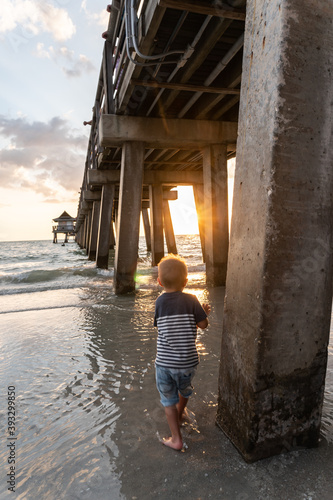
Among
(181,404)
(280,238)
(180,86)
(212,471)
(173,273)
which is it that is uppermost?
(180,86)

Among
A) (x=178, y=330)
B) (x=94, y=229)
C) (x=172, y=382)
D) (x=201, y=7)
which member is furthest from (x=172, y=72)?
(x=94, y=229)

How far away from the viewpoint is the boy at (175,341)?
1997mm

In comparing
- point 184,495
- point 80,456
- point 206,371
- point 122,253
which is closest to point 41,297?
point 122,253

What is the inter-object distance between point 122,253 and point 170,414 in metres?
6.07

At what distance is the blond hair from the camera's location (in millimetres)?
2096

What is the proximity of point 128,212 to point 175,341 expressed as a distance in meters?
5.93

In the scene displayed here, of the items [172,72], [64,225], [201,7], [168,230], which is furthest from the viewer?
[64,225]

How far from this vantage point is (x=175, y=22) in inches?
188

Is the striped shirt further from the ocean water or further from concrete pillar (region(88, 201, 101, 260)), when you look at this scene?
concrete pillar (region(88, 201, 101, 260))

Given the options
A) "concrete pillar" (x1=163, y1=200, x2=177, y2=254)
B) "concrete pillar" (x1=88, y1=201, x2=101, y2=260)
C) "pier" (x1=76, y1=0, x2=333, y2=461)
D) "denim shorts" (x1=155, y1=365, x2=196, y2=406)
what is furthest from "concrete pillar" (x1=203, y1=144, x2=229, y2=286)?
"concrete pillar" (x1=88, y1=201, x2=101, y2=260)

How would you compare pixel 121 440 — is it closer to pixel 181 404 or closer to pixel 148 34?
pixel 181 404

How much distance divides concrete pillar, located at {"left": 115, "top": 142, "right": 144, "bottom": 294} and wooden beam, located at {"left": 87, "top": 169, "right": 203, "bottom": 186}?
5.72 m

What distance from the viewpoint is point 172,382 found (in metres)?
2.03

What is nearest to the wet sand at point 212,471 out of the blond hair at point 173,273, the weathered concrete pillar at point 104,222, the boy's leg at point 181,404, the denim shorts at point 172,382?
the boy's leg at point 181,404
